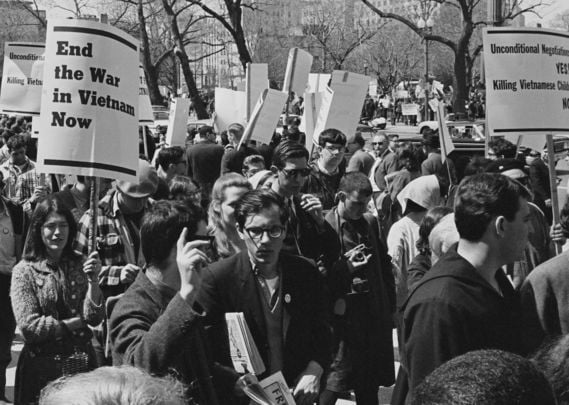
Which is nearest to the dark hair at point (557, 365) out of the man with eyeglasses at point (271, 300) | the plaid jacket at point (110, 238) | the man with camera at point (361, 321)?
the man with eyeglasses at point (271, 300)

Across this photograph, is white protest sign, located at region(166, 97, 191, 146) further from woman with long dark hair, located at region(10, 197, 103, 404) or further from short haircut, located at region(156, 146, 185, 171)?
woman with long dark hair, located at region(10, 197, 103, 404)

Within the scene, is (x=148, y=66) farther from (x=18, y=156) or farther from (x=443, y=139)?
(x=443, y=139)

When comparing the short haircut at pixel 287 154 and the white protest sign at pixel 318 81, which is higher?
the white protest sign at pixel 318 81

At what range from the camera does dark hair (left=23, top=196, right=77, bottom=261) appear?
4.89 metres

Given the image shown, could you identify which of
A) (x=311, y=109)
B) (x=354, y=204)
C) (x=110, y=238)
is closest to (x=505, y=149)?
(x=311, y=109)

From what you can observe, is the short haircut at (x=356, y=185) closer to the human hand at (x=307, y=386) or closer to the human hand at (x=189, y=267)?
the human hand at (x=307, y=386)

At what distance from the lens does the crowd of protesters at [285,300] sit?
229cm

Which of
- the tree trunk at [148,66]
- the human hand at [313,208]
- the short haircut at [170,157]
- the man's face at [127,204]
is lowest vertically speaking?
the human hand at [313,208]

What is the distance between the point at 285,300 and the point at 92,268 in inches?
45.8

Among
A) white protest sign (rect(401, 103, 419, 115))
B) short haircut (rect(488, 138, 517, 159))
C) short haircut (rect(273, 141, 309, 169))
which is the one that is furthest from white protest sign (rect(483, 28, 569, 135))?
white protest sign (rect(401, 103, 419, 115))

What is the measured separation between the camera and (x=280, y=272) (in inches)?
159

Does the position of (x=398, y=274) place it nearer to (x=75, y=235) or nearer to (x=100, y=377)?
(x=75, y=235)

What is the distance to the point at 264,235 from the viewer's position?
3.99 metres

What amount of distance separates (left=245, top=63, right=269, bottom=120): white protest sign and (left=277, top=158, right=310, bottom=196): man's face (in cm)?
724
